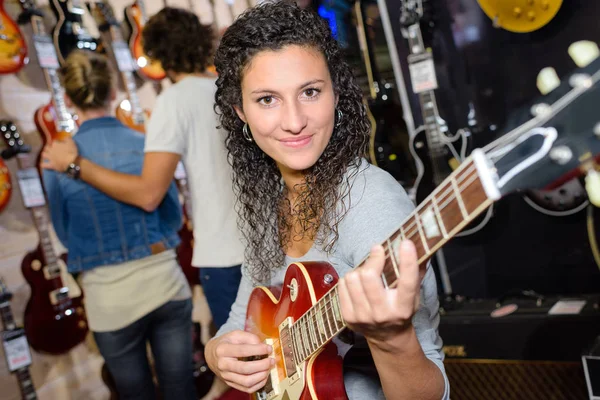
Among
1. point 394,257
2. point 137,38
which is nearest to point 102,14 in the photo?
point 137,38

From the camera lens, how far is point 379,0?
11.4 ft

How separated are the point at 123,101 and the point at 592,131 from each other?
124 inches

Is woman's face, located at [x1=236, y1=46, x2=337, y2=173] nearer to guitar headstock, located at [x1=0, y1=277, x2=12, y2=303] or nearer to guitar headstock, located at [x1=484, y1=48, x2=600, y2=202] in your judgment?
guitar headstock, located at [x1=484, y1=48, x2=600, y2=202]

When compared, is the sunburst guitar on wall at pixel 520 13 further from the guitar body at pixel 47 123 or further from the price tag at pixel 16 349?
the price tag at pixel 16 349

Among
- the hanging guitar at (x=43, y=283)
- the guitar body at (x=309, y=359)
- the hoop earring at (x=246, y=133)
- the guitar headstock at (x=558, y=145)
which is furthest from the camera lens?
the hanging guitar at (x=43, y=283)

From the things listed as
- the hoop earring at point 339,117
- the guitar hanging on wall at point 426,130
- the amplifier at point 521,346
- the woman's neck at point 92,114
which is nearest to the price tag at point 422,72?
the guitar hanging on wall at point 426,130

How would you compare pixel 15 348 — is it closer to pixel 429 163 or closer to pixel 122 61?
pixel 122 61

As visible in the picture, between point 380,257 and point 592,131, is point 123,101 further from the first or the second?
point 592,131

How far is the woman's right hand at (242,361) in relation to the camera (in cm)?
133

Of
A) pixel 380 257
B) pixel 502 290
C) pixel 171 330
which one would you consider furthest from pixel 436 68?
pixel 380 257

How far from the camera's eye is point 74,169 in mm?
2236

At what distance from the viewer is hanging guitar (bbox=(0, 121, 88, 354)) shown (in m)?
2.70

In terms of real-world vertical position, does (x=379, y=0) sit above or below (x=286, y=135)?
above

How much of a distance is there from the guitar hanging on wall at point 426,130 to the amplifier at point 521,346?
2.66ft
